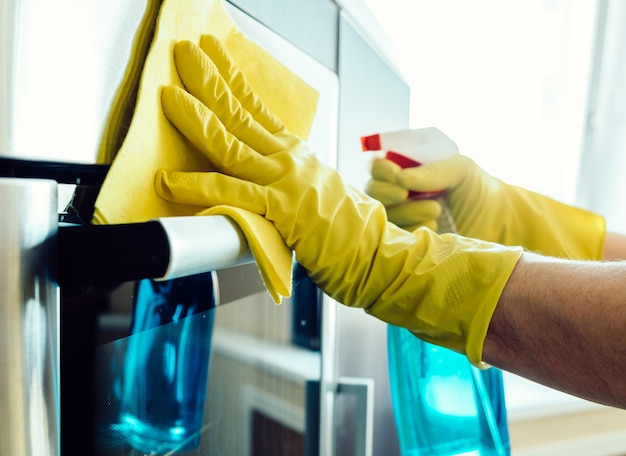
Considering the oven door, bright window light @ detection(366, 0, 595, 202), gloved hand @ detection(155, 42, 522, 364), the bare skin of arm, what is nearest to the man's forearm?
gloved hand @ detection(155, 42, 522, 364)

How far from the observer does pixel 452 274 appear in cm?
43

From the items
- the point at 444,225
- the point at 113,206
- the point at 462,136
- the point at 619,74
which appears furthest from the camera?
the point at 619,74

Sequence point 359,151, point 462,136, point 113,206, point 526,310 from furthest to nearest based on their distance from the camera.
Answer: point 462,136, point 359,151, point 526,310, point 113,206

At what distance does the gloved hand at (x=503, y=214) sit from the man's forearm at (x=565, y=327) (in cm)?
28

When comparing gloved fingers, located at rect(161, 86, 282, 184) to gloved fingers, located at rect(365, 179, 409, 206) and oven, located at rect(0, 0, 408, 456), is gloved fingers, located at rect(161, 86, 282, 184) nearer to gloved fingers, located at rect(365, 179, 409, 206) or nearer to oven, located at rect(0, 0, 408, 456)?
oven, located at rect(0, 0, 408, 456)

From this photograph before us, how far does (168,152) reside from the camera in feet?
1.00

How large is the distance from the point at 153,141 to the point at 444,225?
58 centimetres

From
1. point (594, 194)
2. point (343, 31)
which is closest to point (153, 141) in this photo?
point (343, 31)

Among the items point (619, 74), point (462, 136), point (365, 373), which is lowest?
point (365, 373)

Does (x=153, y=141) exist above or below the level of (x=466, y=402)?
above

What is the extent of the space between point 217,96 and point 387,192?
36 centimetres

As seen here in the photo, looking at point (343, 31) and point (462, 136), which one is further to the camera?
point (462, 136)

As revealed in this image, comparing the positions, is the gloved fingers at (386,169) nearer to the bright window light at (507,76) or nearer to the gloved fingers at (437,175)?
the gloved fingers at (437,175)

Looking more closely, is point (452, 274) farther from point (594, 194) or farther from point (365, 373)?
point (594, 194)
